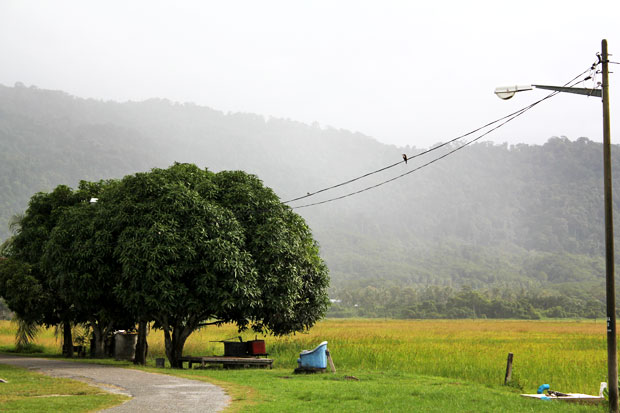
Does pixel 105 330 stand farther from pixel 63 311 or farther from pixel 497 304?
pixel 497 304

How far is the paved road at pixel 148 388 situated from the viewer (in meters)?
14.7

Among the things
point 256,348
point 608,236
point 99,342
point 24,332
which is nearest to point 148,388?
point 256,348

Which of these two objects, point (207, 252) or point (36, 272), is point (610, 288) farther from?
point (36, 272)

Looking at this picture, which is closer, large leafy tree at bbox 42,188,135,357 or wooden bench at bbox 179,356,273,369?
wooden bench at bbox 179,356,273,369

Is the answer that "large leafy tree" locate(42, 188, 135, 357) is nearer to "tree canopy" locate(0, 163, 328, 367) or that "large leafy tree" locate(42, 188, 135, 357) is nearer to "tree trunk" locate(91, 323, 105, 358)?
"tree canopy" locate(0, 163, 328, 367)

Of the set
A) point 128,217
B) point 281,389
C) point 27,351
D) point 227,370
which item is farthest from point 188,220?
point 27,351

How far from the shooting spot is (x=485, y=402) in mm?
16484

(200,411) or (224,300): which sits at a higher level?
(224,300)

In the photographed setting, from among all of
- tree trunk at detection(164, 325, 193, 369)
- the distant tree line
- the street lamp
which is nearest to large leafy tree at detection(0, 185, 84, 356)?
tree trunk at detection(164, 325, 193, 369)

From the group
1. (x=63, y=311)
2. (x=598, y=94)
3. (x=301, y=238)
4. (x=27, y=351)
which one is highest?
(x=598, y=94)

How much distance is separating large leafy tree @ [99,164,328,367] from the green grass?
529 centimetres

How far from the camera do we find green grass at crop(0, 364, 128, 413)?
46.8 ft

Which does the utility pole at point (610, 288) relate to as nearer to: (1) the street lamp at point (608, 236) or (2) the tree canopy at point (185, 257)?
(1) the street lamp at point (608, 236)

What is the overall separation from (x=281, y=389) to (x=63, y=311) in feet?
60.3
